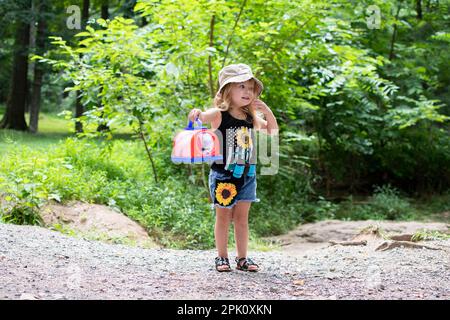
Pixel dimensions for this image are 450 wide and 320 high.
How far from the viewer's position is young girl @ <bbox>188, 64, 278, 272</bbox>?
4750 mm

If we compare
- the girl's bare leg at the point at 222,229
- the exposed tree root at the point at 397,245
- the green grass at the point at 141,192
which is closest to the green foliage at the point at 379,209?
the green grass at the point at 141,192

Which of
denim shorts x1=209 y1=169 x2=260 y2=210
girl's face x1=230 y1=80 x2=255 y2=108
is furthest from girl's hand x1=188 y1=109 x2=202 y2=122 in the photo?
denim shorts x1=209 y1=169 x2=260 y2=210

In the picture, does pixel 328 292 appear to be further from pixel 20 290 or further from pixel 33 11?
pixel 33 11

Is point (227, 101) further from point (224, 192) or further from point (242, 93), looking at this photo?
point (224, 192)

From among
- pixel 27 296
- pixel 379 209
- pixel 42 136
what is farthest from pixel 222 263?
pixel 42 136

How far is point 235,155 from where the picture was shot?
4.73 m

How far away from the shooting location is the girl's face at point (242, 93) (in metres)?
4.81

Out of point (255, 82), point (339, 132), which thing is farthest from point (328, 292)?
point (339, 132)

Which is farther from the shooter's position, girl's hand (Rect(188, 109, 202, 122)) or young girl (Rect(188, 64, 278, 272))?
young girl (Rect(188, 64, 278, 272))

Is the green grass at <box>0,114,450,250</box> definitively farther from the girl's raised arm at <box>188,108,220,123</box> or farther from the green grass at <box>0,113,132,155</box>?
the girl's raised arm at <box>188,108,220,123</box>

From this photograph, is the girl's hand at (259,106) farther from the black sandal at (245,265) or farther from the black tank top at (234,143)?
the black sandal at (245,265)

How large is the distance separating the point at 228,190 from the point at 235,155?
27cm

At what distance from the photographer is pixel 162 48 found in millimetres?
9078

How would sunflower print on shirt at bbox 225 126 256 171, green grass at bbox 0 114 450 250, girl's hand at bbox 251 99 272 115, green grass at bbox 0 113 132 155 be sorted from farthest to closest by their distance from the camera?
1. green grass at bbox 0 113 132 155
2. green grass at bbox 0 114 450 250
3. girl's hand at bbox 251 99 272 115
4. sunflower print on shirt at bbox 225 126 256 171
